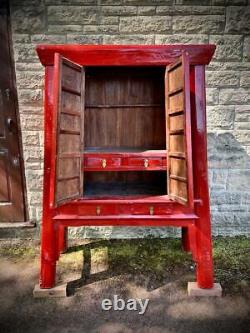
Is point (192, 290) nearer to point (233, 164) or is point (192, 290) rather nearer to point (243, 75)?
point (233, 164)

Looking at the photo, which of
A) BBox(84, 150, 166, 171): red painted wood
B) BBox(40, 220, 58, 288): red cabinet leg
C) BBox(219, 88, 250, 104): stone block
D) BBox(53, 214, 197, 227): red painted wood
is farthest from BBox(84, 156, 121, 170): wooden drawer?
BBox(219, 88, 250, 104): stone block

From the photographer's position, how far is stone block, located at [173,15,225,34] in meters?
2.82

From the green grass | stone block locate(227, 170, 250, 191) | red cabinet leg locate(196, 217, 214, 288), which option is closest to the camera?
red cabinet leg locate(196, 217, 214, 288)

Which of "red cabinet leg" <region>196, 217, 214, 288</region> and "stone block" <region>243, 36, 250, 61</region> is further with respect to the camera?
"stone block" <region>243, 36, 250, 61</region>

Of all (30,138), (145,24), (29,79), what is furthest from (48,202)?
(145,24)

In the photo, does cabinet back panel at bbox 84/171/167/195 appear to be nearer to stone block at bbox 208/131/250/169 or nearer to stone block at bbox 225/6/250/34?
stone block at bbox 208/131/250/169

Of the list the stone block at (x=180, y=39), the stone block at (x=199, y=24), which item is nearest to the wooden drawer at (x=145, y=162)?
the stone block at (x=180, y=39)

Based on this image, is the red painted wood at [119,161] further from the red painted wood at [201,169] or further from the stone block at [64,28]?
the stone block at [64,28]

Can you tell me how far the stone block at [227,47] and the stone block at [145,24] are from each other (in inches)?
19.5

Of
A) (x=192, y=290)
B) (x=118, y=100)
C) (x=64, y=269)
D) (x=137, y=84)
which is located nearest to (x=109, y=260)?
(x=64, y=269)

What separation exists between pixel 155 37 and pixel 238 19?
33.9 inches

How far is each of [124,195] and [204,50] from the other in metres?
1.30

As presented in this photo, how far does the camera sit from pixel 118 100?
2.81m

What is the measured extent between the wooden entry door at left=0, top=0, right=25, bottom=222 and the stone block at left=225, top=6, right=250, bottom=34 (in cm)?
223
